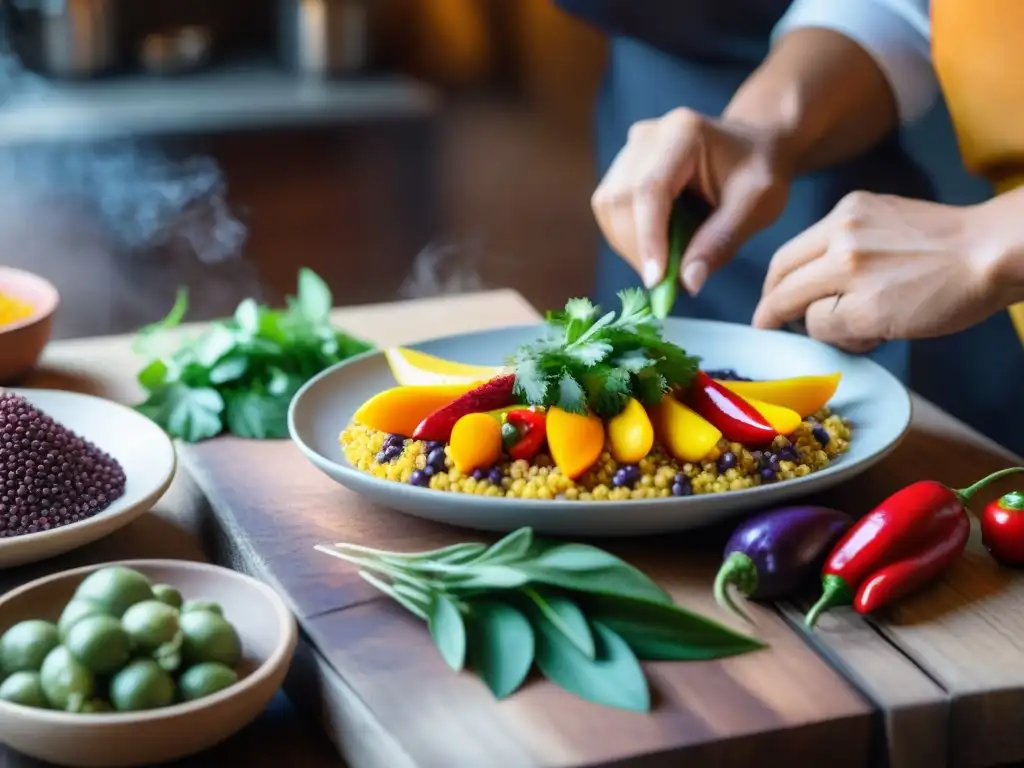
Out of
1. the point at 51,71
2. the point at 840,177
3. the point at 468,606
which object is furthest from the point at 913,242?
the point at 51,71

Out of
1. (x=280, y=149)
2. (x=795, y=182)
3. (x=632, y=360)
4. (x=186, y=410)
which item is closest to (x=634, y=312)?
(x=632, y=360)

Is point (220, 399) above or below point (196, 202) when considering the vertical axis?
above

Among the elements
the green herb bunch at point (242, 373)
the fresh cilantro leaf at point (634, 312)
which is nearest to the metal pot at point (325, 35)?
the green herb bunch at point (242, 373)

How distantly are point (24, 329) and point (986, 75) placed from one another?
1.11 m

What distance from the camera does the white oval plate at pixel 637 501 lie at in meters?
1.04

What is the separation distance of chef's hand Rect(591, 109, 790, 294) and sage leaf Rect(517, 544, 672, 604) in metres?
0.56

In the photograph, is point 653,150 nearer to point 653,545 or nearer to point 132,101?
point 653,545

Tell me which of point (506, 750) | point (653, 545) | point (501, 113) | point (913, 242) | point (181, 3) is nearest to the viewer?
point (506, 750)

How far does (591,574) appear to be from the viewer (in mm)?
974

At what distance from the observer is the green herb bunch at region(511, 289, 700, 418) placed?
111cm

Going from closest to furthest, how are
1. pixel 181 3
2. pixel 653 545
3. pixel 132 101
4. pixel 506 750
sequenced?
pixel 506 750, pixel 653 545, pixel 132 101, pixel 181 3

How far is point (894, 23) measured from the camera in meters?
1.72

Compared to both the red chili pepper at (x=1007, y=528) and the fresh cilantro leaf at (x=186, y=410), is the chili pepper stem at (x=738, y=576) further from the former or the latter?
the fresh cilantro leaf at (x=186, y=410)

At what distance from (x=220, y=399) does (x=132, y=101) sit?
2.33 meters
